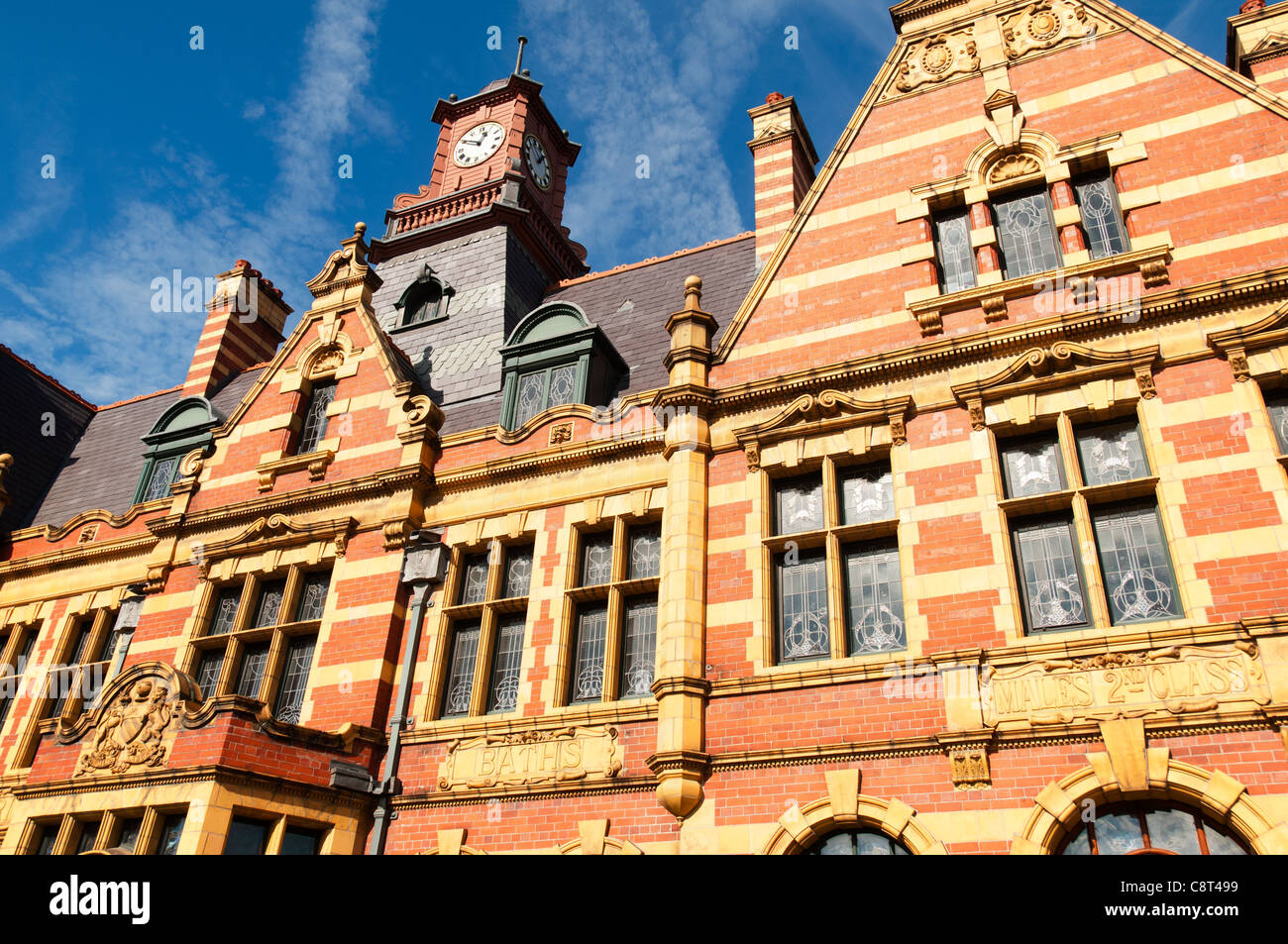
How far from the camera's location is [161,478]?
771 inches

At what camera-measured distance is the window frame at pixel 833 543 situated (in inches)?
438

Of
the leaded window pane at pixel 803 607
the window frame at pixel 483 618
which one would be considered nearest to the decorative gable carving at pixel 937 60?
the leaded window pane at pixel 803 607

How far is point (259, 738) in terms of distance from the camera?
11.6 m

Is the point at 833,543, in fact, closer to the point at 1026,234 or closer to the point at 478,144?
the point at 1026,234

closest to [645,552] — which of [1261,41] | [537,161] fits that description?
[1261,41]

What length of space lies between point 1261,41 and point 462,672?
47.1 feet

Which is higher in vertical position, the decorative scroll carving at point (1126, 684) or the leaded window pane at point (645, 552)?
the leaded window pane at point (645, 552)

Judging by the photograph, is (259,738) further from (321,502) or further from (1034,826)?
(1034,826)

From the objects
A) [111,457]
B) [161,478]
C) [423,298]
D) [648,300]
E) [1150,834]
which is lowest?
[1150,834]

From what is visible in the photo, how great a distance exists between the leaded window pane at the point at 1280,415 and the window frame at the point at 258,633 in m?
12.1

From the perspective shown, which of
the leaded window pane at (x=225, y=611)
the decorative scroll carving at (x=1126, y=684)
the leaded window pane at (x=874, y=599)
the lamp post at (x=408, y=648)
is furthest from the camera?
the leaded window pane at (x=225, y=611)

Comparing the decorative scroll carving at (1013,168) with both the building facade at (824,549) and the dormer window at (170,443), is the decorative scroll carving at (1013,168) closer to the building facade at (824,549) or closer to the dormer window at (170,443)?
the building facade at (824,549)

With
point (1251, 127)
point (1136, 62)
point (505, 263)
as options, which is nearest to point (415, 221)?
point (505, 263)
